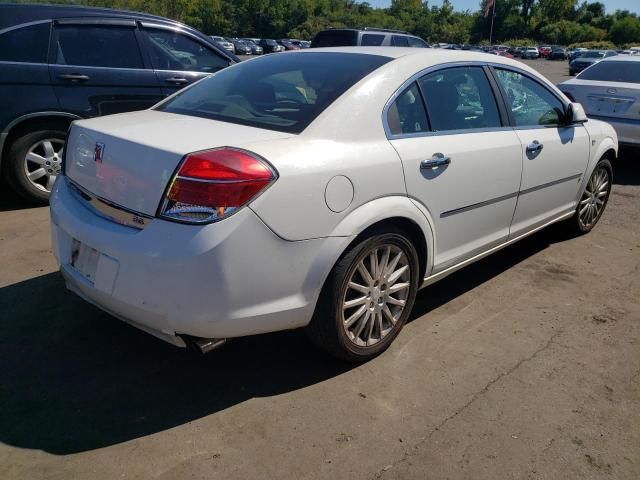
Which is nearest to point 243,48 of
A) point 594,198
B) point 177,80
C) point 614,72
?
point 614,72

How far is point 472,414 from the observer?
105 inches

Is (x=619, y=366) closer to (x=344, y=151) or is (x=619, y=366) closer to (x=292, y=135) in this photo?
(x=344, y=151)

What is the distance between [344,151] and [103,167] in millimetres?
1127

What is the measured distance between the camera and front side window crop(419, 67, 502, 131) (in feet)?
10.7

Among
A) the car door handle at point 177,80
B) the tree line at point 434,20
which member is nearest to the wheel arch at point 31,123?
the car door handle at point 177,80

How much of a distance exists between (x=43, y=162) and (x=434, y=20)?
111002 mm

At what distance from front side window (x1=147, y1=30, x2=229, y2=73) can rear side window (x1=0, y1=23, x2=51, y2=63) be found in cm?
99

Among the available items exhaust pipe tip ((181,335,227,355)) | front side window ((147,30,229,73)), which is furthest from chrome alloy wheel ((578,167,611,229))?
front side window ((147,30,229,73))

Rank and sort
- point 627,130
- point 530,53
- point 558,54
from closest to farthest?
point 627,130, point 530,53, point 558,54

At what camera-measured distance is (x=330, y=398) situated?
2.73 metres

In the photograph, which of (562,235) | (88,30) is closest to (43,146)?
(88,30)

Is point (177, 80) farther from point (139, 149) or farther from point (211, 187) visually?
point (211, 187)

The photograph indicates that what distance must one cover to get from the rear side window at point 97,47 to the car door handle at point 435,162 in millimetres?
3686

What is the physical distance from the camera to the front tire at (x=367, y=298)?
2.73 m
